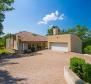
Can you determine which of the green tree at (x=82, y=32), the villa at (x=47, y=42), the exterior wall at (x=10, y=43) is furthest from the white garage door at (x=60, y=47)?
the green tree at (x=82, y=32)

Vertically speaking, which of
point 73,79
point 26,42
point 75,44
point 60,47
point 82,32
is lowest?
point 73,79

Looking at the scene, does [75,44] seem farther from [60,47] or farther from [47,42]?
[47,42]

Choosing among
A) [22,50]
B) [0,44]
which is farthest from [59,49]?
[0,44]

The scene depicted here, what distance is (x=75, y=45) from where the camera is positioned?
144ft

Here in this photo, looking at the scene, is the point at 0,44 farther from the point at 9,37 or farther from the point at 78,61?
the point at 78,61

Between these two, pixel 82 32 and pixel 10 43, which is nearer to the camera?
pixel 10 43

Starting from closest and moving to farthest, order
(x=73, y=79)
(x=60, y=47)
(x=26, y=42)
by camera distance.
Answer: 1. (x=73, y=79)
2. (x=60, y=47)
3. (x=26, y=42)

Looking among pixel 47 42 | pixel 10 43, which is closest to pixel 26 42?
pixel 47 42

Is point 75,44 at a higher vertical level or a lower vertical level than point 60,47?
higher

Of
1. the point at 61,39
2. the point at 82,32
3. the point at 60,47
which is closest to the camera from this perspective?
the point at 61,39

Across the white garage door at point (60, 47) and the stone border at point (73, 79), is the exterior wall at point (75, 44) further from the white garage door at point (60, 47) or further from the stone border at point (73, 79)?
the stone border at point (73, 79)

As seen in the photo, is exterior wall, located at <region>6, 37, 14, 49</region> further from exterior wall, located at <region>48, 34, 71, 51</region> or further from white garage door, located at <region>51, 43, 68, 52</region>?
white garage door, located at <region>51, 43, 68, 52</region>

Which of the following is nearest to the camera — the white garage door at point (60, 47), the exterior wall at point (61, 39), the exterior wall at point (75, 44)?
the exterior wall at point (61, 39)

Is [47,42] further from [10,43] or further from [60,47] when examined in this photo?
[10,43]
